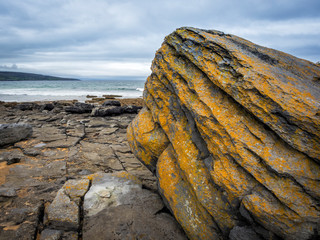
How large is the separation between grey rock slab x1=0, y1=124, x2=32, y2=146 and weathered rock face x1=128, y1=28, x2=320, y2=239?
6887mm

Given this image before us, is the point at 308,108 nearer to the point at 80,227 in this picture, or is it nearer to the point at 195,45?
the point at 195,45

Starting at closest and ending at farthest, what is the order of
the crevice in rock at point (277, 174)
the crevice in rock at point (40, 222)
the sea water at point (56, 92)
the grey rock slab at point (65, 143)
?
the crevice in rock at point (277, 174), the crevice in rock at point (40, 222), the grey rock slab at point (65, 143), the sea water at point (56, 92)

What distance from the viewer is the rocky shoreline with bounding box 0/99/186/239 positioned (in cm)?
313

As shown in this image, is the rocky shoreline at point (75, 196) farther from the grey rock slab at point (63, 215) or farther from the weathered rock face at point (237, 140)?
the weathered rock face at point (237, 140)

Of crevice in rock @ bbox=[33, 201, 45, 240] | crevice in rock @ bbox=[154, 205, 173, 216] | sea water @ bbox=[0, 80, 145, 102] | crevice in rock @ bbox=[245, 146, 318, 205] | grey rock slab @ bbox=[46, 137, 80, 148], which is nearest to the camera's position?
crevice in rock @ bbox=[245, 146, 318, 205]

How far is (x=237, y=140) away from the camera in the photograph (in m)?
2.55

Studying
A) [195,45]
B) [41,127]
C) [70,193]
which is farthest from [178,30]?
[41,127]

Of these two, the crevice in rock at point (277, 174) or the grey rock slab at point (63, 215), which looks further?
the grey rock slab at point (63, 215)

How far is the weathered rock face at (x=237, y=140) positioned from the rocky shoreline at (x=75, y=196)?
2.10ft

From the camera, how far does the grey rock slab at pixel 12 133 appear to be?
698 centimetres

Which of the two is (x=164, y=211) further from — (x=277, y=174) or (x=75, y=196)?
(x=277, y=174)

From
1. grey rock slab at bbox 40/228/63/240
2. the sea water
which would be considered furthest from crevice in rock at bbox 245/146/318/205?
the sea water

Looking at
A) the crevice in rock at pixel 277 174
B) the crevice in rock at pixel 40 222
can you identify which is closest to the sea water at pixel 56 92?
the crevice in rock at pixel 40 222

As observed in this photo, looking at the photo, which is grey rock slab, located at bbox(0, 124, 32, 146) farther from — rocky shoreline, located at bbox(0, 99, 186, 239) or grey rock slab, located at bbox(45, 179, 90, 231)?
grey rock slab, located at bbox(45, 179, 90, 231)
